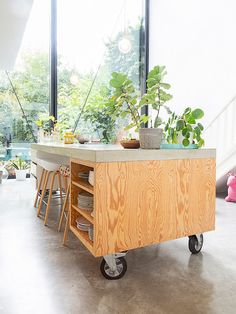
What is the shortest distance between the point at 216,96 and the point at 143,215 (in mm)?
3676

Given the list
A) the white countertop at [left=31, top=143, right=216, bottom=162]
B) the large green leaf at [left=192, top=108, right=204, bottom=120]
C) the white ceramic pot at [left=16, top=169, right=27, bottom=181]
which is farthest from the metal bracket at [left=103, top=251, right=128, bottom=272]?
the white ceramic pot at [left=16, top=169, right=27, bottom=181]

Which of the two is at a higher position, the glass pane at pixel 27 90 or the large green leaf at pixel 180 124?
the glass pane at pixel 27 90

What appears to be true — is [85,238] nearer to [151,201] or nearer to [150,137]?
[151,201]

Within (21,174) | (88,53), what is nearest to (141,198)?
(21,174)

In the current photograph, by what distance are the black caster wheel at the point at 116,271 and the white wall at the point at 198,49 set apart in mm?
3295

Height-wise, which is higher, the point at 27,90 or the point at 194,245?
the point at 27,90

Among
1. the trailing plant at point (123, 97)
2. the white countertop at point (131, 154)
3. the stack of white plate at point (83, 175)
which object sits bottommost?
the stack of white plate at point (83, 175)

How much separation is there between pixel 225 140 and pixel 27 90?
3801 millimetres

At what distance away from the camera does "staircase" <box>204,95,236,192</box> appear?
387cm

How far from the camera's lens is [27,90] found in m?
5.41

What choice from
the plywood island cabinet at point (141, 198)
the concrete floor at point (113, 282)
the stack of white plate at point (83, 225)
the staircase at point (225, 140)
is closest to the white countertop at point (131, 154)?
the plywood island cabinet at point (141, 198)

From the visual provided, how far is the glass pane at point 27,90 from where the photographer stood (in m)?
5.33

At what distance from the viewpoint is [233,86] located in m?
4.40

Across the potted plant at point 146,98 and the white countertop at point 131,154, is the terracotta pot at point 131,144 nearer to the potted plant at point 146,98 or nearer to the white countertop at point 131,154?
the potted plant at point 146,98
